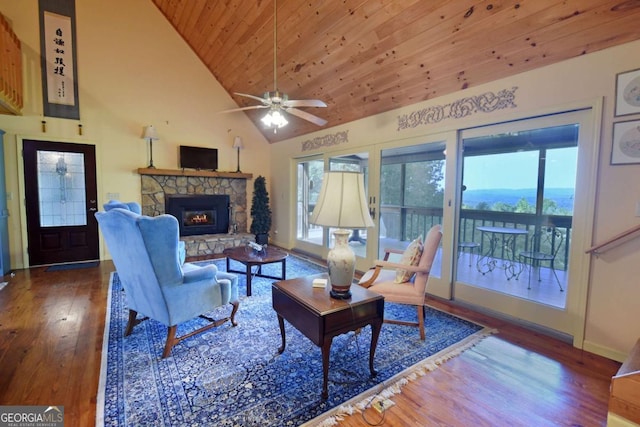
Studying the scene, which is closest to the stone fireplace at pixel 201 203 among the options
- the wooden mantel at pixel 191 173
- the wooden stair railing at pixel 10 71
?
the wooden mantel at pixel 191 173

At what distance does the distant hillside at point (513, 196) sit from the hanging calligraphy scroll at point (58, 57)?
630 cm

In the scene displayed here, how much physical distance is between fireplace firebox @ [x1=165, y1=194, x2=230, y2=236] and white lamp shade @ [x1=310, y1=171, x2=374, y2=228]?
4.81 meters

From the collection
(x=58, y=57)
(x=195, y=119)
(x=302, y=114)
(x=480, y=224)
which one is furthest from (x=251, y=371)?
(x=58, y=57)

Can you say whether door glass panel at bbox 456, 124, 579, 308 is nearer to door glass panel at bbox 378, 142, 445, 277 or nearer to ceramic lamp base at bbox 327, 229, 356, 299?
door glass panel at bbox 378, 142, 445, 277

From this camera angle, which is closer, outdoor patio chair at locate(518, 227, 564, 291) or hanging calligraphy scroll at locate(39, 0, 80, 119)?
outdoor patio chair at locate(518, 227, 564, 291)

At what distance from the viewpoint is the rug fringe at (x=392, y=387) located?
5.45 feet

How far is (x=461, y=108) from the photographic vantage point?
324cm

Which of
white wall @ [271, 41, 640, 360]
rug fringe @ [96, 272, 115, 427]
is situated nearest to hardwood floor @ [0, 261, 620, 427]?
rug fringe @ [96, 272, 115, 427]

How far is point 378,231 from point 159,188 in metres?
4.33

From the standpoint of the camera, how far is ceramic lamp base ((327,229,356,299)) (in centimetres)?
199

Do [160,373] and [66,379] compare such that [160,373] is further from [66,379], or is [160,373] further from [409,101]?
[409,101]

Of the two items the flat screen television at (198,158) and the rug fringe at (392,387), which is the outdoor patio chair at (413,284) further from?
the flat screen television at (198,158)

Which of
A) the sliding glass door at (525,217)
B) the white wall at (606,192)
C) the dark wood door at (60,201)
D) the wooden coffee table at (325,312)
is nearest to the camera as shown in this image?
the wooden coffee table at (325,312)

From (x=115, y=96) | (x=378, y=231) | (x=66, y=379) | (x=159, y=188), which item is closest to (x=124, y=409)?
(x=66, y=379)
